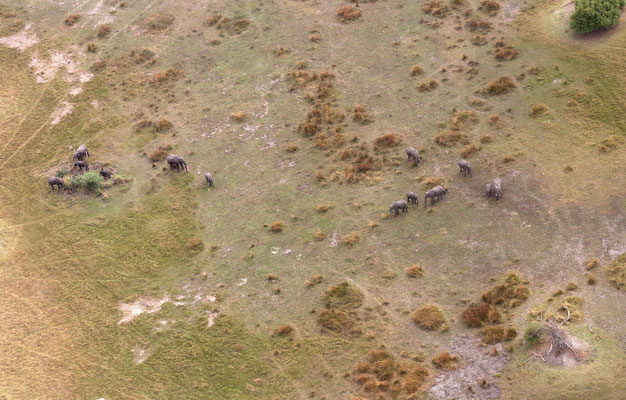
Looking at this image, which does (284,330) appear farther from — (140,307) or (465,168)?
(465,168)

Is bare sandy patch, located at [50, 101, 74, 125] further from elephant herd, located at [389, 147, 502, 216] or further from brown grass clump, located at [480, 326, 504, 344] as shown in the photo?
brown grass clump, located at [480, 326, 504, 344]

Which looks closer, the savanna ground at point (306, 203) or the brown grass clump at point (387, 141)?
the savanna ground at point (306, 203)

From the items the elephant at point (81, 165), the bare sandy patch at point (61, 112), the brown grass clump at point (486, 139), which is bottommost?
the bare sandy patch at point (61, 112)

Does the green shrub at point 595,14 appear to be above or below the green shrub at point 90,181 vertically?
above

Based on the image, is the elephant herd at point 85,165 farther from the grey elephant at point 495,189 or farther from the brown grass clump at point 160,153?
the grey elephant at point 495,189

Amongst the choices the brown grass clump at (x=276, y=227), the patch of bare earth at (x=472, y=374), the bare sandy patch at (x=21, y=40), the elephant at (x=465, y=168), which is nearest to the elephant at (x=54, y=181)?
the brown grass clump at (x=276, y=227)

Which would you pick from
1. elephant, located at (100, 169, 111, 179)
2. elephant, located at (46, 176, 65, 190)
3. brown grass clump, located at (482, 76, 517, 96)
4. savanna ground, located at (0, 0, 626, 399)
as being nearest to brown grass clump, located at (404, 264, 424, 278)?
savanna ground, located at (0, 0, 626, 399)

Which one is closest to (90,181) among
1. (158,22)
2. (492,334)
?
(158,22)
